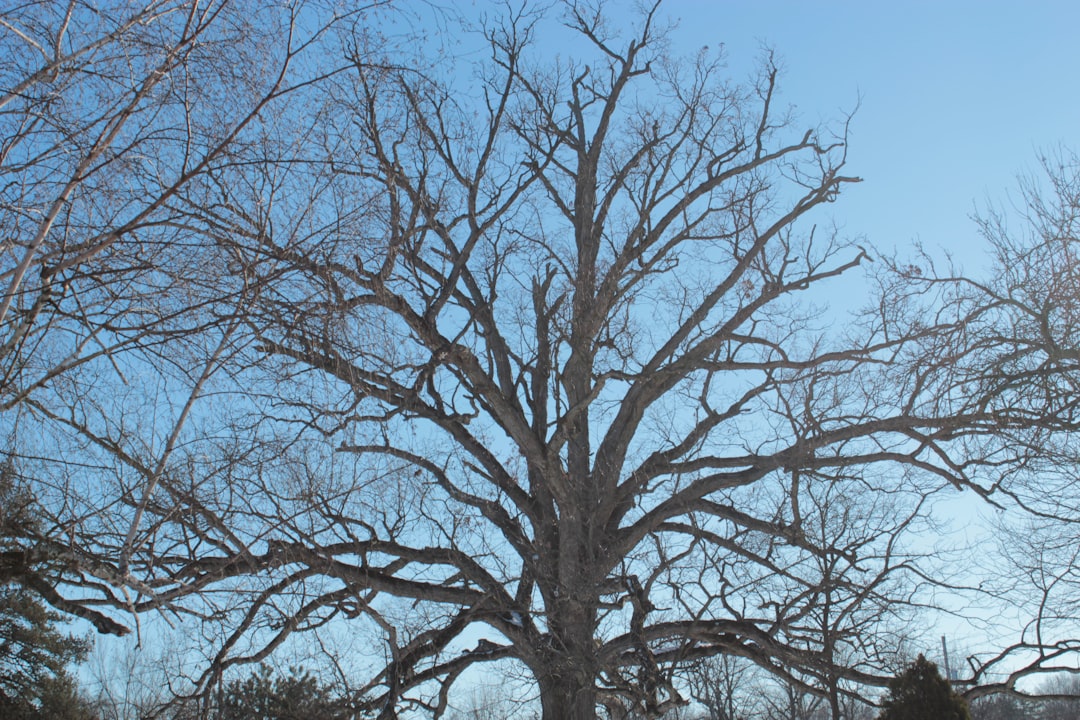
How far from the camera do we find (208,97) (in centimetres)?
504

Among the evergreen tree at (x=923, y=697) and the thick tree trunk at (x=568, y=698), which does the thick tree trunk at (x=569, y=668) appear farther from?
the evergreen tree at (x=923, y=697)

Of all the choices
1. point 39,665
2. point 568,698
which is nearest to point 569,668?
point 568,698

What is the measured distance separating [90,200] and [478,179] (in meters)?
7.59

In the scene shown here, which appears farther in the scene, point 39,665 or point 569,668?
point 39,665

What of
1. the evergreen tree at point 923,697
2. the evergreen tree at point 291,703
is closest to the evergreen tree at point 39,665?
the evergreen tree at point 291,703

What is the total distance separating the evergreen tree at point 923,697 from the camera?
1061cm

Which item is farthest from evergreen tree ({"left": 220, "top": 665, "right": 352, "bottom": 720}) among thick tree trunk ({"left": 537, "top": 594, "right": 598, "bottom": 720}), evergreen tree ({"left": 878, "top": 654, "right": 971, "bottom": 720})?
evergreen tree ({"left": 878, "top": 654, "right": 971, "bottom": 720})

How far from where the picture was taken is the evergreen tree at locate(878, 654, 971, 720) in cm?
1061

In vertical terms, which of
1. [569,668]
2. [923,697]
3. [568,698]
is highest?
[569,668]

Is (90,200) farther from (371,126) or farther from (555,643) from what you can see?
(555,643)

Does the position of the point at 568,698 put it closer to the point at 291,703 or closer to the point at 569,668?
the point at 569,668

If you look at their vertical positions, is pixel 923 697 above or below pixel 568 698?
below

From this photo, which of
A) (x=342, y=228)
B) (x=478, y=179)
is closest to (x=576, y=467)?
(x=478, y=179)

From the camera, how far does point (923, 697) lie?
1076cm
